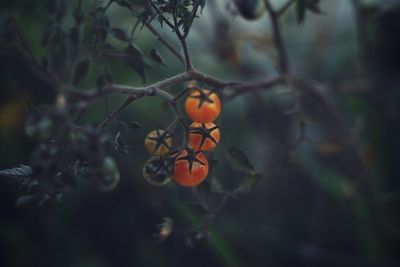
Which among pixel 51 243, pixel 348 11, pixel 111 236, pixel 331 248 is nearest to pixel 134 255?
pixel 111 236

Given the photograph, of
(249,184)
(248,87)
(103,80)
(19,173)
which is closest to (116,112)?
(103,80)

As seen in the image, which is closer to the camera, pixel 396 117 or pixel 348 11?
pixel 396 117

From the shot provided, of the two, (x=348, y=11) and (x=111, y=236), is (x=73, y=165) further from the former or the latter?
(x=348, y=11)

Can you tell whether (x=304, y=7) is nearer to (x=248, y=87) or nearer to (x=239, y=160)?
(x=248, y=87)

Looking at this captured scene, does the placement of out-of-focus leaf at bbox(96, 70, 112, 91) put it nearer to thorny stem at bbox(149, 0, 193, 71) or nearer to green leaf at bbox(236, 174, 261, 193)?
thorny stem at bbox(149, 0, 193, 71)

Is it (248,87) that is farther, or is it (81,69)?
(248,87)

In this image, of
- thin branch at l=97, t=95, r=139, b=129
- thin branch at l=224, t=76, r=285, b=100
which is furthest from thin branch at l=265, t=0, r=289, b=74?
thin branch at l=97, t=95, r=139, b=129

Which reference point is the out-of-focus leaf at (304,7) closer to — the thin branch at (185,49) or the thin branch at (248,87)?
the thin branch at (248,87)
